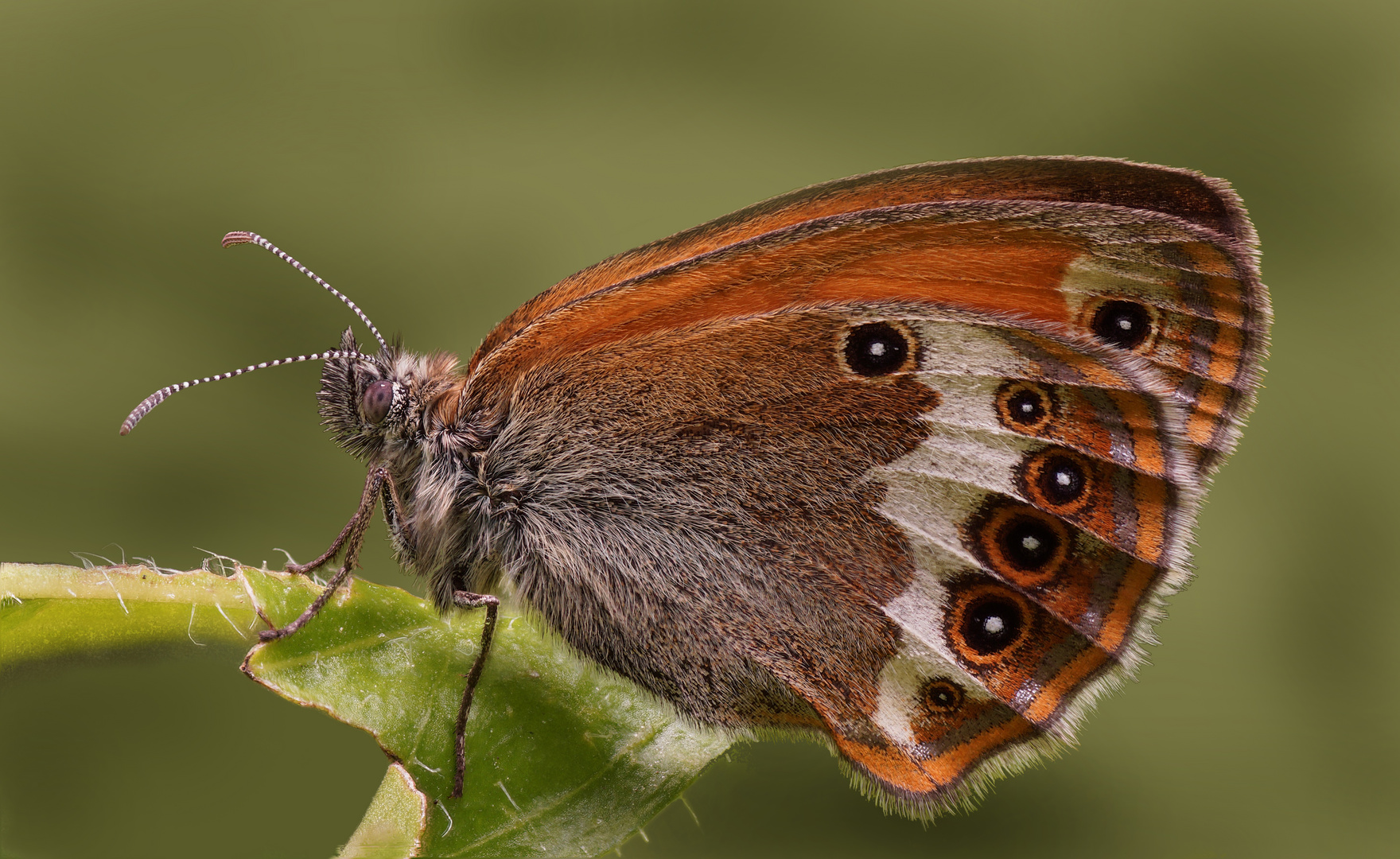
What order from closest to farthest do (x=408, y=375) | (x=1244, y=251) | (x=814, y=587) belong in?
1. (x=1244, y=251)
2. (x=814, y=587)
3. (x=408, y=375)

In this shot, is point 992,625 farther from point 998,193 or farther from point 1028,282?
point 998,193

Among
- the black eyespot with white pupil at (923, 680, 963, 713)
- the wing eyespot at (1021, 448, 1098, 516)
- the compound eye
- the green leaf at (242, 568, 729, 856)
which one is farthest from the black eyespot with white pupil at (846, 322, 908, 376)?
the compound eye

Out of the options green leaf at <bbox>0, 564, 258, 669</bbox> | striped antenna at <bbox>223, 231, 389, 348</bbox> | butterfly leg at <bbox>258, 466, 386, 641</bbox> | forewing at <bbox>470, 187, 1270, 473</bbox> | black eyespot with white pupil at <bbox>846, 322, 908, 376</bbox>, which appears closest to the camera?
green leaf at <bbox>0, 564, 258, 669</bbox>

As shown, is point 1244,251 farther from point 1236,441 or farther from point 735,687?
point 735,687

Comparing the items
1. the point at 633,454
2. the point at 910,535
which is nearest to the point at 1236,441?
the point at 910,535

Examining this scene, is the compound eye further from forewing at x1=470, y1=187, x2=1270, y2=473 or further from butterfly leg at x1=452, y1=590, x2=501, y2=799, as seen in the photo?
butterfly leg at x1=452, y1=590, x2=501, y2=799

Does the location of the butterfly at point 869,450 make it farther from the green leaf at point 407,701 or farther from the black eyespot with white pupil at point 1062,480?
the green leaf at point 407,701
